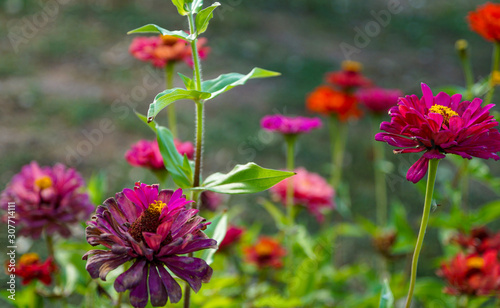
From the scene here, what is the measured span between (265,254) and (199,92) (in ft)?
2.68

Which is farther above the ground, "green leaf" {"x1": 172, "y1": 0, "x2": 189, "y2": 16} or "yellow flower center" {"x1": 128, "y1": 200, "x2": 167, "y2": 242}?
"green leaf" {"x1": 172, "y1": 0, "x2": 189, "y2": 16}

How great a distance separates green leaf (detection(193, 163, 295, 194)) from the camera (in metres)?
0.79

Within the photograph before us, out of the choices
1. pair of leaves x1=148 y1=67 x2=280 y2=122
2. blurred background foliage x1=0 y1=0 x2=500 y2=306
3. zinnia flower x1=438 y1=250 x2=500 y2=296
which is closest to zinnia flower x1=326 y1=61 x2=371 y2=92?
blurred background foliage x1=0 y1=0 x2=500 y2=306

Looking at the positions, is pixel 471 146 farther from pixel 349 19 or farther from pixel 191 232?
pixel 349 19

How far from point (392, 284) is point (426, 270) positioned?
0.73 metres

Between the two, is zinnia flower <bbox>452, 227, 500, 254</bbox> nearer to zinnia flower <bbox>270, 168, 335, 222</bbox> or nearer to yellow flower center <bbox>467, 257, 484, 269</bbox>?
yellow flower center <bbox>467, 257, 484, 269</bbox>

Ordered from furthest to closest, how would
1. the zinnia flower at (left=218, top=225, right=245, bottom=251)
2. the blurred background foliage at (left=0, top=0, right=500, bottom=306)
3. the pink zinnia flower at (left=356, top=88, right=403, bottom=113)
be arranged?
1. the blurred background foliage at (left=0, top=0, right=500, bottom=306)
2. the pink zinnia flower at (left=356, top=88, right=403, bottom=113)
3. the zinnia flower at (left=218, top=225, right=245, bottom=251)

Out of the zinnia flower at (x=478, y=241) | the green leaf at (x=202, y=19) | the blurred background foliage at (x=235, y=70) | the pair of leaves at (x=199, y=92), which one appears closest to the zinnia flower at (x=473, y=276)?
the zinnia flower at (x=478, y=241)

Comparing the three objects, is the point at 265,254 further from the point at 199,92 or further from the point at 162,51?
the point at 199,92

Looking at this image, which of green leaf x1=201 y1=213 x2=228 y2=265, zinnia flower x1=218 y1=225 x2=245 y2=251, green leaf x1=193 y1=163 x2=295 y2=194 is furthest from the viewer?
zinnia flower x1=218 y1=225 x2=245 y2=251

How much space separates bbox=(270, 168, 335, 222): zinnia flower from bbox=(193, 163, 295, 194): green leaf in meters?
0.71

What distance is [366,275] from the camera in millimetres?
1672

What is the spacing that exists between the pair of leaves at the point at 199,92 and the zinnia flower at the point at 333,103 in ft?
3.02

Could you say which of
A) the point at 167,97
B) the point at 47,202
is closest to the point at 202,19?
the point at 167,97
